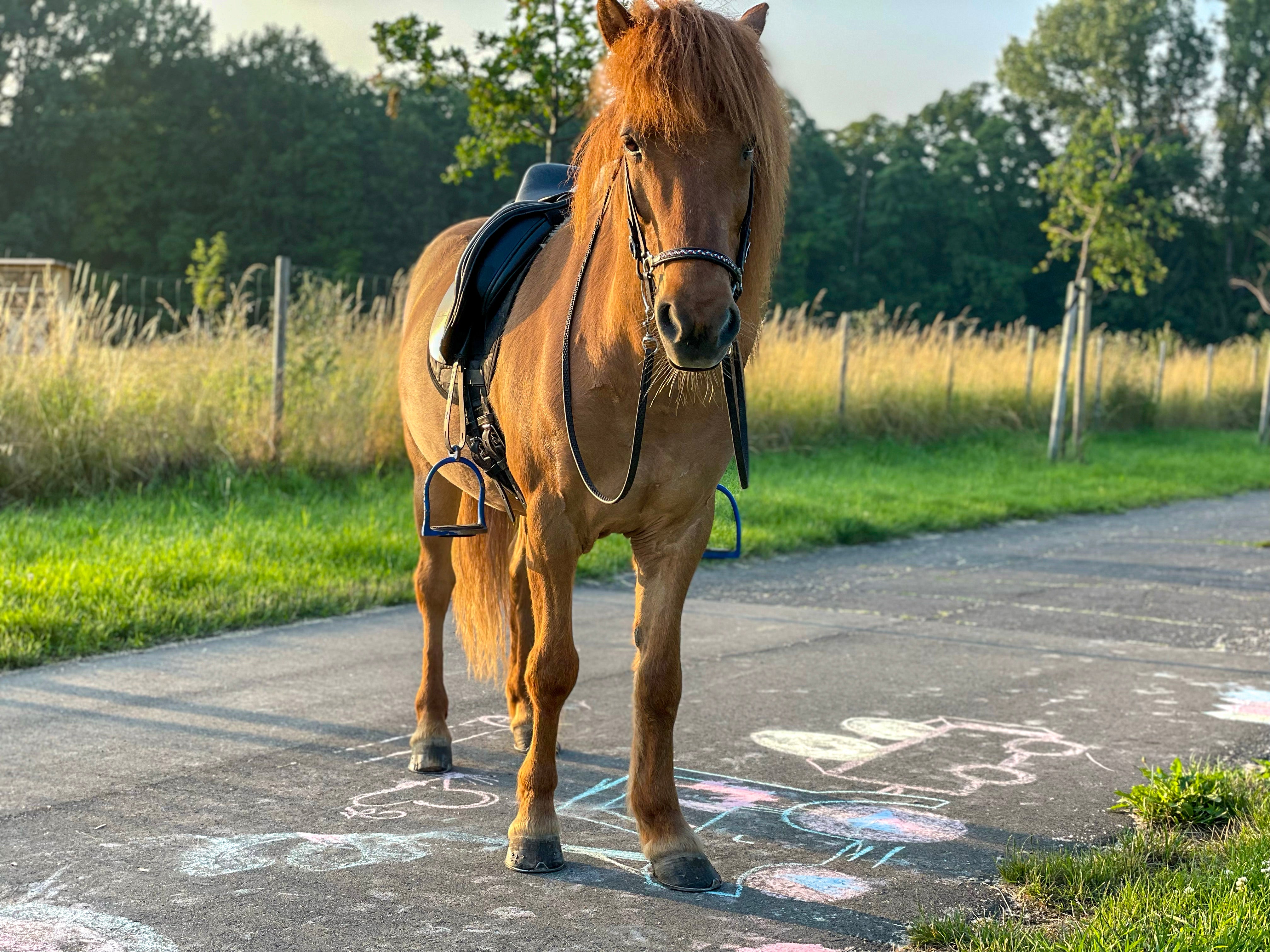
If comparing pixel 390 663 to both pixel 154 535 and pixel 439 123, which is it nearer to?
pixel 154 535

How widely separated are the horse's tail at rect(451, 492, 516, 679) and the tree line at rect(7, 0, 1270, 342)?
38.8 m

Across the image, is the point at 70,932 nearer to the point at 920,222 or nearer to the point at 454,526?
the point at 454,526

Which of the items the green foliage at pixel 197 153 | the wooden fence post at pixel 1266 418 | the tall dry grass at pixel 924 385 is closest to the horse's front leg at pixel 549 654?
the tall dry grass at pixel 924 385

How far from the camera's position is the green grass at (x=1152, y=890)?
2.70 metres

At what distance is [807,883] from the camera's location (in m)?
3.29

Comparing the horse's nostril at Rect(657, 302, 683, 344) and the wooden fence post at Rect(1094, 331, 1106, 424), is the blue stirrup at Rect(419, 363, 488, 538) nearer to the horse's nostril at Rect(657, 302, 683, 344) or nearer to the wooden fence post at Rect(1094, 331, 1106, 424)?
the horse's nostril at Rect(657, 302, 683, 344)

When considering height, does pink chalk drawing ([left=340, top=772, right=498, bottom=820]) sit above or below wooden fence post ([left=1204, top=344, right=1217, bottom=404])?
below

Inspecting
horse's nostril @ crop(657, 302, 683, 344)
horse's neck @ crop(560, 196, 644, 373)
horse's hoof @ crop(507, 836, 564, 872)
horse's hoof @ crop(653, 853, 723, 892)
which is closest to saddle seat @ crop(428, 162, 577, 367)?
horse's neck @ crop(560, 196, 644, 373)

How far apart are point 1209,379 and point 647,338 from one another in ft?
98.7

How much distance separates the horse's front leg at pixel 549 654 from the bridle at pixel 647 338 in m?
0.20

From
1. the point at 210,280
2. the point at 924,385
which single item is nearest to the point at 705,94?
the point at 924,385

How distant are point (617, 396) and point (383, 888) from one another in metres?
1.49

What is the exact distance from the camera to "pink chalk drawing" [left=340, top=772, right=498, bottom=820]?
149 inches

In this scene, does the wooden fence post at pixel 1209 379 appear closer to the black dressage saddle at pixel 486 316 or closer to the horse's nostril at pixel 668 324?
the black dressage saddle at pixel 486 316
